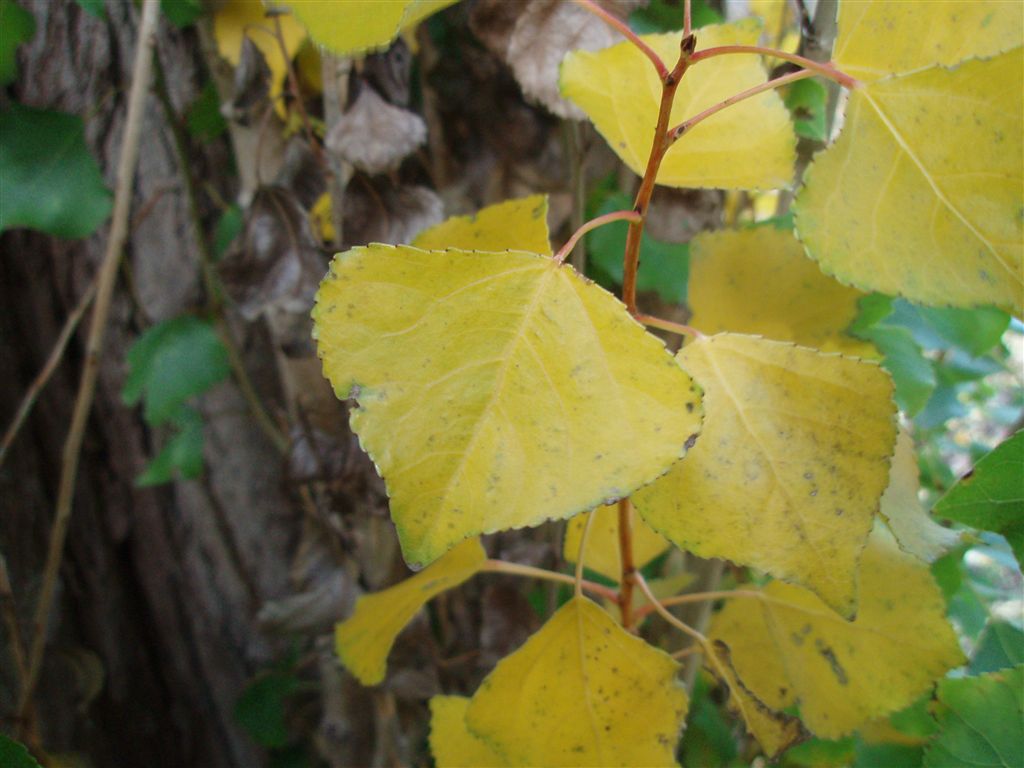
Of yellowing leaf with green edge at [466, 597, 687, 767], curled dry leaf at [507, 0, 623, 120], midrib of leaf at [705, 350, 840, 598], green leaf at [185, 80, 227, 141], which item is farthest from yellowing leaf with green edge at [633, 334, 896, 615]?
green leaf at [185, 80, 227, 141]

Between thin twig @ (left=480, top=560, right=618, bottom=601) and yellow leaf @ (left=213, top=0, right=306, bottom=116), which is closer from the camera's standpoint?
thin twig @ (left=480, top=560, right=618, bottom=601)

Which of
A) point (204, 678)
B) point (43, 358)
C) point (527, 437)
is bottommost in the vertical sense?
point (204, 678)

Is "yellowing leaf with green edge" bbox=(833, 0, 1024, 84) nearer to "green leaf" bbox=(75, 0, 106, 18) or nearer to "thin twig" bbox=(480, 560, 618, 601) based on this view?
"thin twig" bbox=(480, 560, 618, 601)

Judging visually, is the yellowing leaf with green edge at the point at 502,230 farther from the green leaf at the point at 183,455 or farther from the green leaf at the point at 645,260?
the green leaf at the point at 183,455

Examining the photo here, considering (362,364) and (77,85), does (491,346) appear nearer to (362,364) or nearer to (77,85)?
(362,364)

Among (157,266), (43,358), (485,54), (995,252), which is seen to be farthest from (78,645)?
(995,252)

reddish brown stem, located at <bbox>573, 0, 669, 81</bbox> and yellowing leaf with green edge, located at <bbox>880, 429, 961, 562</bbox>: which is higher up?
reddish brown stem, located at <bbox>573, 0, 669, 81</bbox>

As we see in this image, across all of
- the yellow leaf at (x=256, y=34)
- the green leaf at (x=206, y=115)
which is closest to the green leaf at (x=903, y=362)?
the yellow leaf at (x=256, y=34)
